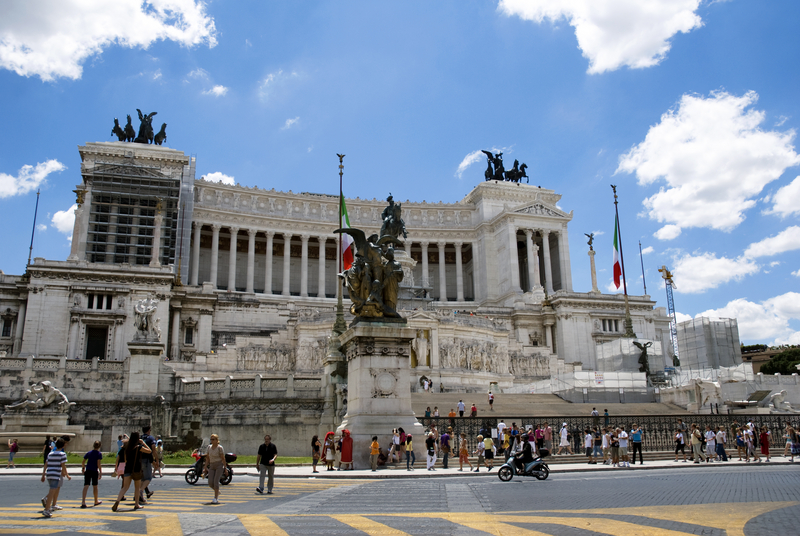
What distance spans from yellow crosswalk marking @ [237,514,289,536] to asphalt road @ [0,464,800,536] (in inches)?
0.7

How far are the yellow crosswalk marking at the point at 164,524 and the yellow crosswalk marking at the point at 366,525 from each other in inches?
95.1

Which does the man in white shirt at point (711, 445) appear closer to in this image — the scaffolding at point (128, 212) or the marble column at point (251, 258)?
the scaffolding at point (128, 212)

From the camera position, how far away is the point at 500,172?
318 ft

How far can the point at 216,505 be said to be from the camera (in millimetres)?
13633

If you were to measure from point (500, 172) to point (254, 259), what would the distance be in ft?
115

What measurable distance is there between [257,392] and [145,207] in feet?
153

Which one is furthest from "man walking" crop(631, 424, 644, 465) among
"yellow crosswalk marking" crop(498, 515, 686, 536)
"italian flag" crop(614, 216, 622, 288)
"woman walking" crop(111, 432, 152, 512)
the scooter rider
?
"italian flag" crop(614, 216, 622, 288)

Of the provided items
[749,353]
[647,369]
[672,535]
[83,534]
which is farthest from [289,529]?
[749,353]

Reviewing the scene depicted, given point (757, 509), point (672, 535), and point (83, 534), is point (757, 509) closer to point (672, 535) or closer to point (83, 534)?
point (672, 535)

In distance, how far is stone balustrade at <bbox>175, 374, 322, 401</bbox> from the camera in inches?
1366

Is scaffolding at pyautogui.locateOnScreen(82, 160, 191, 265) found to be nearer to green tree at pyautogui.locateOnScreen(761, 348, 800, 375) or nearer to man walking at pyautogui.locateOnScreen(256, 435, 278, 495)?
man walking at pyautogui.locateOnScreen(256, 435, 278, 495)

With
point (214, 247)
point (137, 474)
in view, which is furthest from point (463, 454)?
point (214, 247)

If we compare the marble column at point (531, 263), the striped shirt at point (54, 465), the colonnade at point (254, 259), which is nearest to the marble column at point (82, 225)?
the colonnade at point (254, 259)

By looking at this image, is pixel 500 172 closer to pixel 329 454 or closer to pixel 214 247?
pixel 214 247
